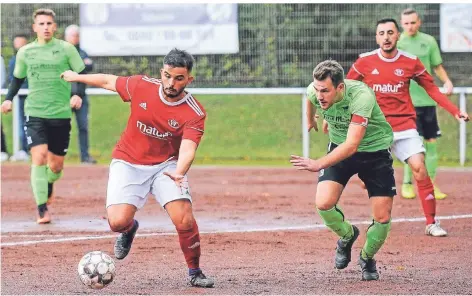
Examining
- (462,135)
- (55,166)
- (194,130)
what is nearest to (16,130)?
(462,135)

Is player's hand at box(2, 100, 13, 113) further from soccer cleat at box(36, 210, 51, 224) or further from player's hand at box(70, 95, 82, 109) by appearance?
soccer cleat at box(36, 210, 51, 224)

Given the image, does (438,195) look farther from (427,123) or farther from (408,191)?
(427,123)

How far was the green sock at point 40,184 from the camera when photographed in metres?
12.6

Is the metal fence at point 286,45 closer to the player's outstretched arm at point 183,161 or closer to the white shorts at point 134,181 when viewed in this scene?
the white shorts at point 134,181

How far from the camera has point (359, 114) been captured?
8523mm

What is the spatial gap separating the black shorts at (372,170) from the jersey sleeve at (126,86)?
1.68 metres

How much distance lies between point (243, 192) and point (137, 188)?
7.22 m

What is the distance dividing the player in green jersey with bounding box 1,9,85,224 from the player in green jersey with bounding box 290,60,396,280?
4270 mm

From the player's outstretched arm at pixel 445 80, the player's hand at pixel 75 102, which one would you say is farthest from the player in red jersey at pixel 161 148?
the player's outstretched arm at pixel 445 80

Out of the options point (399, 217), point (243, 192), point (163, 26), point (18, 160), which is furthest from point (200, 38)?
point (399, 217)

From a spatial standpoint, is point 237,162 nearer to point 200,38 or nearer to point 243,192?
point 200,38

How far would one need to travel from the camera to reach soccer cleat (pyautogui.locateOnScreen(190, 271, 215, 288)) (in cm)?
841

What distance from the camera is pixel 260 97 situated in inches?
892

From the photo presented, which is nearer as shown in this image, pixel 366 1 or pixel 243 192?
pixel 243 192
